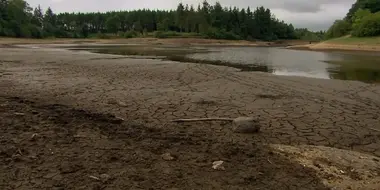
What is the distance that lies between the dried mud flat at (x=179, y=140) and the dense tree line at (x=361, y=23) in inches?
2344

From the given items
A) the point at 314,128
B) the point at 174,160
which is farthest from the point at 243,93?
the point at 174,160

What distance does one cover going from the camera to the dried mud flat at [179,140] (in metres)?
4.65

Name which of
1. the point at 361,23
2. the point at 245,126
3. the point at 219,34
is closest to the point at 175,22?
the point at 219,34

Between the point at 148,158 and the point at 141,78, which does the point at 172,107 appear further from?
the point at 141,78

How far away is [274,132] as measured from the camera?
7273 mm

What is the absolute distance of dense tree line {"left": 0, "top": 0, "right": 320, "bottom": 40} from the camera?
10738 centimetres

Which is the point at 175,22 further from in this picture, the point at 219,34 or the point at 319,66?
the point at 319,66

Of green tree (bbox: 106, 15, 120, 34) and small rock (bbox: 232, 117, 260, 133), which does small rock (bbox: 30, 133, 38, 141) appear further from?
green tree (bbox: 106, 15, 120, 34)

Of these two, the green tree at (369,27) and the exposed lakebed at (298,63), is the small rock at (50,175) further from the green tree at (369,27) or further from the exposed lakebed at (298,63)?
the green tree at (369,27)

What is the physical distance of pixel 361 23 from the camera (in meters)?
68.2

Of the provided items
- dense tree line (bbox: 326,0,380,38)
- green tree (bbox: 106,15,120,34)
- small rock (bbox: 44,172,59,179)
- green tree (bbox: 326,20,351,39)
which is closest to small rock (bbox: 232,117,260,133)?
small rock (bbox: 44,172,59,179)

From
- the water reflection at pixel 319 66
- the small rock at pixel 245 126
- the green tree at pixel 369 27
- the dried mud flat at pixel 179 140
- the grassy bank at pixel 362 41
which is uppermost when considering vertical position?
the green tree at pixel 369 27

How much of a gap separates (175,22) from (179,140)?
108 metres

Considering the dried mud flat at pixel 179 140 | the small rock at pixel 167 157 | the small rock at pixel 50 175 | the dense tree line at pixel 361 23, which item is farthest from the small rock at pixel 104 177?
the dense tree line at pixel 361 23
